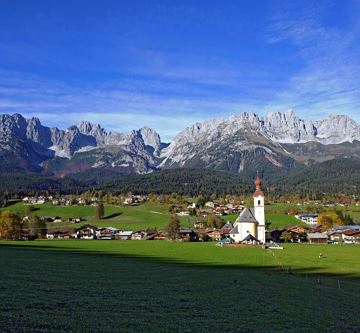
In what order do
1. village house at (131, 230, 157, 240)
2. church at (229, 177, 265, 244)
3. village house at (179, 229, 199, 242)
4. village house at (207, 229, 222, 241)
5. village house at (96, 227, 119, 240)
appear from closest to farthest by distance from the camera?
church at (229, 177, 265, 244), village house at (179, 229, 199, 242), village house at (207, 229, 222, 241), village house at (131, 230, 157, 240), village house at (96, 227, 119, 240)

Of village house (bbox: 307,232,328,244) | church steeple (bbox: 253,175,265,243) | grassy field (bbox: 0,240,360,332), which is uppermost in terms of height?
church steeple (bbox: 253,175,265,243)

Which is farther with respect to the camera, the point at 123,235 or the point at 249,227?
the point at 123,235

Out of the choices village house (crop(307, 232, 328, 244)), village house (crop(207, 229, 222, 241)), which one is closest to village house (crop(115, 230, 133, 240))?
village house (crop(207, 229, 222, 241))

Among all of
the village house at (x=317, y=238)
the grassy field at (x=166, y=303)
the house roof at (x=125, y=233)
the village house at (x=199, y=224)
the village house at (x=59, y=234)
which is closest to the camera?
the grassy field at (x=166, y=303)

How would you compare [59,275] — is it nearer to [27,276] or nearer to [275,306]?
[27,276]

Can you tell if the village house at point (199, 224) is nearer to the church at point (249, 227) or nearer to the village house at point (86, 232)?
Answer: the village house at point (86, 232)

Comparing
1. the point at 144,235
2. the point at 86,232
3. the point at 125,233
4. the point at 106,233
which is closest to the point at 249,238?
the point at 144,235

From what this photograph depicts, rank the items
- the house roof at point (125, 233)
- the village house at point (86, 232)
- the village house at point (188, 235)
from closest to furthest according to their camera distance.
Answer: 1. the village house at point (188, 235)
2. the house roof at point (125, 233)
3. the village house at point (86, 232)

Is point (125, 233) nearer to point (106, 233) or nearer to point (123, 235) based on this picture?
point (123, 235)

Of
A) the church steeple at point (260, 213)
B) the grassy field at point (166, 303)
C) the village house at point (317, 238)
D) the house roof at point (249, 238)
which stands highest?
the church steeple at point (260, 213)

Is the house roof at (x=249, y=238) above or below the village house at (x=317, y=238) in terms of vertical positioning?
above

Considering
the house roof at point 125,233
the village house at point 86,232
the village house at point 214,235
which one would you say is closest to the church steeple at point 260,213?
the village house at point 214,235

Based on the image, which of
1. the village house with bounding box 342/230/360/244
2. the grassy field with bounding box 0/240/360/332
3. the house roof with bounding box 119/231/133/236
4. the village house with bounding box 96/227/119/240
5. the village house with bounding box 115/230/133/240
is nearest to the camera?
the grassy field with bounding box 0/240/360/332

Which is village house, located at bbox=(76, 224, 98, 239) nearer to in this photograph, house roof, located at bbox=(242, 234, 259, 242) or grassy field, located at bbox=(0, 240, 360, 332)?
house roof, located at bbox=(242, 234, 259, 242)
